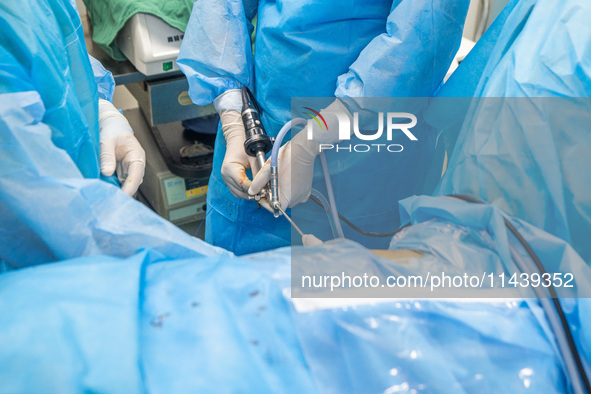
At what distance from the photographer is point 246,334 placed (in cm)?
46

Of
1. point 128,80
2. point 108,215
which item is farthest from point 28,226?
point 128,80

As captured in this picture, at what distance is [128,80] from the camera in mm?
1594

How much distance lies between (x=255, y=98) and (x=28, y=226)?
826mm

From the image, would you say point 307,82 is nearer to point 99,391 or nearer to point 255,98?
point 255,98

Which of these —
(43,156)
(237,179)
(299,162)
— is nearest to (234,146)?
(237,179)

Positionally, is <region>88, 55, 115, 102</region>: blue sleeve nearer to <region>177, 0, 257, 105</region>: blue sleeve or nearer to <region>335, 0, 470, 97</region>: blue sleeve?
<region>177, 0, 257, 105</region>: blue sleeve

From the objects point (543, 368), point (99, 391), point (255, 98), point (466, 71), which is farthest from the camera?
point (255, 98)

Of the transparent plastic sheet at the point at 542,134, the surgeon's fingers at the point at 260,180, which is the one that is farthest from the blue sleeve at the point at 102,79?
the transparent plastic sheet at the point at 542,134

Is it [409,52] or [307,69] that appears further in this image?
[307,69]

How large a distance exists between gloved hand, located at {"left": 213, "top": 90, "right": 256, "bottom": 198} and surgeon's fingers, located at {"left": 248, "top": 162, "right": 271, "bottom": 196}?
4 centimetres

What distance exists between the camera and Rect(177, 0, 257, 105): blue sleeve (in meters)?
1.22

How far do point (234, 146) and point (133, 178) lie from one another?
1.02 ft

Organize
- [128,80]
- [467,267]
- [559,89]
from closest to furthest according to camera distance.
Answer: [467,267] → [559,89] → [128,80]

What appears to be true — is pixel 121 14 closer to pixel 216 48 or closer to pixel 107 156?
pixel 216 48
